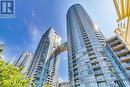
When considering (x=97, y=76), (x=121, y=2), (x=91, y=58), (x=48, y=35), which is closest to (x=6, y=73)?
(x=121, y=2)

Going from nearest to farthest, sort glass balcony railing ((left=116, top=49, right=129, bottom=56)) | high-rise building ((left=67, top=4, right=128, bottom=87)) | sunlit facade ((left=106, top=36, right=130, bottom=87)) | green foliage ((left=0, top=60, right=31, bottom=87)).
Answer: green foliage ((left=0, top=60, right=31, bottom=87))
sunlit facade ((left=106, top=36, right=130, bottom=87))
glass balcony railing ((left=116, top=49, right=129, bottom=56))
high-rise building ((left=67, top=4, right=128, bottom=87))

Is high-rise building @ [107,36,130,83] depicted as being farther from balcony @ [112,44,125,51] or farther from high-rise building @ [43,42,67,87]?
high-rise building @ [43,42,67,87]

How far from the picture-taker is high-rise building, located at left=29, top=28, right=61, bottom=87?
352ft

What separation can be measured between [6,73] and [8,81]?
68cm

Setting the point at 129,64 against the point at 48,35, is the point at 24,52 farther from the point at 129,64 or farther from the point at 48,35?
the point at 129,64

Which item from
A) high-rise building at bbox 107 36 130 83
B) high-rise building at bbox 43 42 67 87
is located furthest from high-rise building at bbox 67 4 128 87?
high-rise building at bbox 43 42 67 87

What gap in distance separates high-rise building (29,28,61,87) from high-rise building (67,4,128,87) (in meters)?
26.3

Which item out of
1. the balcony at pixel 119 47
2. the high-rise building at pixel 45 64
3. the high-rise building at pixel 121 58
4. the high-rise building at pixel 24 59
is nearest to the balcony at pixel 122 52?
the high-rise building at pixel 121 58

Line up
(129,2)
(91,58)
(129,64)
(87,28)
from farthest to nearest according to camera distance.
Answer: (87,28) → (91,58) → (129,64) → (129,2)

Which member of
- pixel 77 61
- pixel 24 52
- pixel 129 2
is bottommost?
pixel 129 2

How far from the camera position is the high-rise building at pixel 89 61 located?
63.3 meters

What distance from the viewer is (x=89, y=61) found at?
75.6 metres

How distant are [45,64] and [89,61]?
51.7 metres

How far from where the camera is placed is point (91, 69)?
229 ft
